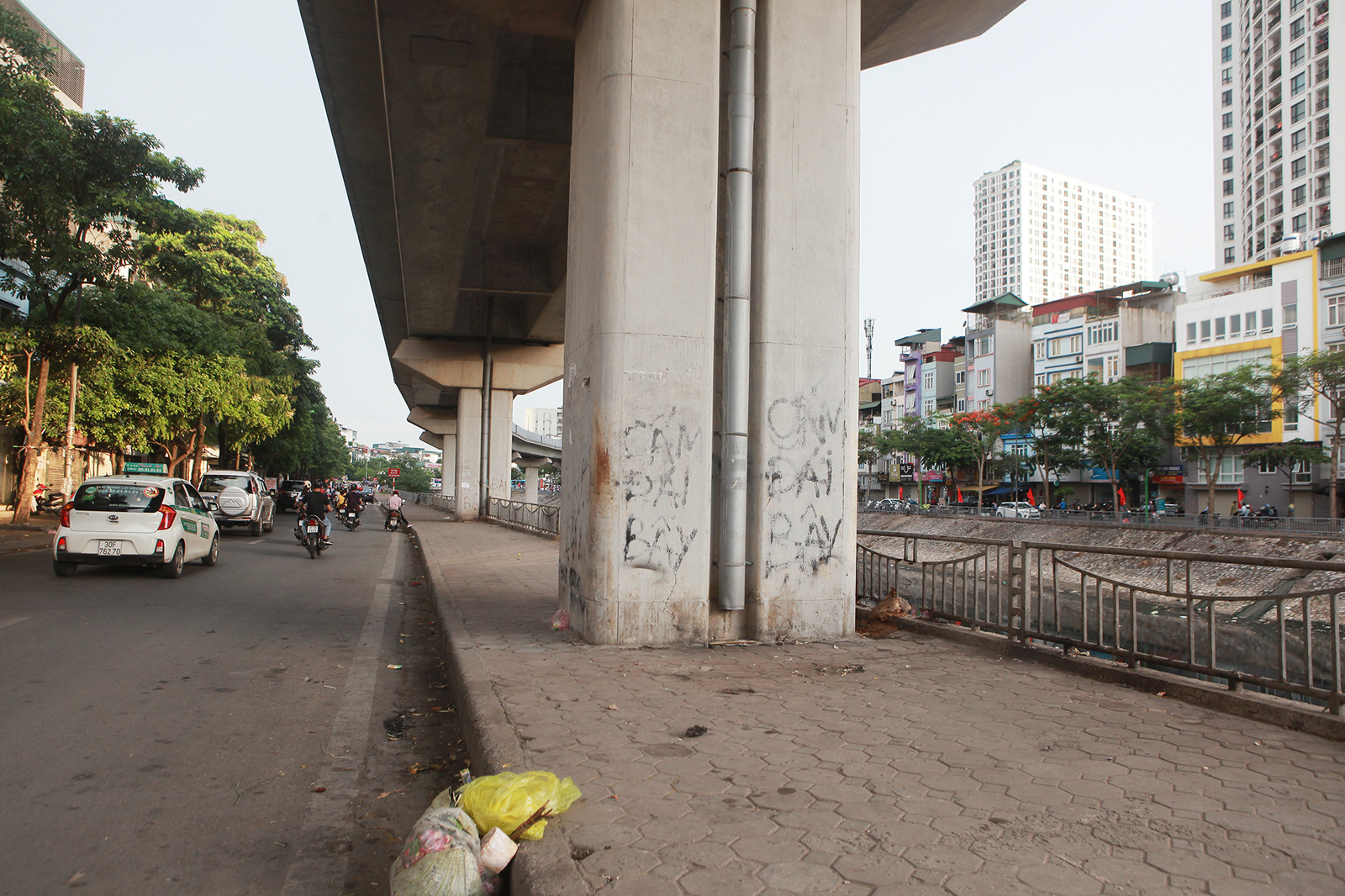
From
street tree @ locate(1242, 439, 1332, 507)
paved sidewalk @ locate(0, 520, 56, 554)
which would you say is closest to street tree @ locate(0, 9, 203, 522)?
paved sidewalk @ locate(0, 520, 56, 554)

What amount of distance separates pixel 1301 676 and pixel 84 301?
26961 millimetres

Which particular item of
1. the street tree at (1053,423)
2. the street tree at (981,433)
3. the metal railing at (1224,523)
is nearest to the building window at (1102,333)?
the street tree at (981,433)

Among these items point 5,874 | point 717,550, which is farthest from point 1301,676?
point 5,874

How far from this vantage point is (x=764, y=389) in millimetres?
7527

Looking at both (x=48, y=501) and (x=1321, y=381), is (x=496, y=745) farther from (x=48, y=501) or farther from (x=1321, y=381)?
(x=1321, y=381)

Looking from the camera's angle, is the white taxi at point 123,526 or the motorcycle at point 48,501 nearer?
the white taxi at point 123,526

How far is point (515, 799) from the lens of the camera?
10.6 feet

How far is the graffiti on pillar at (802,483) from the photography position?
24.6 ft

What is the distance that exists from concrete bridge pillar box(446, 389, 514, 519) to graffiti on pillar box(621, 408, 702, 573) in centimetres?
3082

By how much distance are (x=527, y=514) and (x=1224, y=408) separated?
31726 mm

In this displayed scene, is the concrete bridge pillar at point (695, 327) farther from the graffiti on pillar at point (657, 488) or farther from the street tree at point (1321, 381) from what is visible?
the street tree at point (1321, 381)

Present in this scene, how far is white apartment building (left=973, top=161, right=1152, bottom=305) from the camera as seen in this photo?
169750mm

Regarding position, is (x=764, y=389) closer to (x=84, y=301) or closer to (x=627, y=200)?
(x=627, y=200)

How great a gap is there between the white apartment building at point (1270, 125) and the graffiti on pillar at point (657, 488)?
60.9 metres
